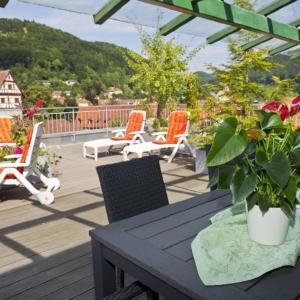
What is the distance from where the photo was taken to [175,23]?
4.31 m

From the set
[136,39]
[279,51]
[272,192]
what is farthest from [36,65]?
[272,192]

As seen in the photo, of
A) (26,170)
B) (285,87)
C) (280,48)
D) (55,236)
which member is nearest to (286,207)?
(55,236)

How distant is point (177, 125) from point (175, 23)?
2569mm

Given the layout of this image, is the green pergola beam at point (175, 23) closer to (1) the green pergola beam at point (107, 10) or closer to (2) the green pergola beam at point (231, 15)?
(2) the green pergola beam at point (231, 15)

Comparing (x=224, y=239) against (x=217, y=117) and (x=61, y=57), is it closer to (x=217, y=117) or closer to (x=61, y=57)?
(x=217, y=117)

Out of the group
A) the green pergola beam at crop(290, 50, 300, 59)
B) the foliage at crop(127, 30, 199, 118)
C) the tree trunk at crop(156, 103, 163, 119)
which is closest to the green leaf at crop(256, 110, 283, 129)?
the green pergola beam at crop(290, 50, 300, 59)

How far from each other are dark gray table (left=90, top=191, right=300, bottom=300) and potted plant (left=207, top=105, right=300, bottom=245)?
6.8 inches

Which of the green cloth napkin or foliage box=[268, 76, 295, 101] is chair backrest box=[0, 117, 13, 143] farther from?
the green cloth napkin

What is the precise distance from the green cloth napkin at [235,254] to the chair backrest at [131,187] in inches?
20.6

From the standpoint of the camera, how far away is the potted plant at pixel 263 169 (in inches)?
43.9

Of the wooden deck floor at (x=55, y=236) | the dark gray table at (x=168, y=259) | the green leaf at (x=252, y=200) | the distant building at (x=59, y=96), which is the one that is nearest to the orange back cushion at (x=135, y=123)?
the wooden deck floor at (x=55, y=236)

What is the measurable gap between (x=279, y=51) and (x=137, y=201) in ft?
15.8

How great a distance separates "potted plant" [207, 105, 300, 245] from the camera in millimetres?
1115

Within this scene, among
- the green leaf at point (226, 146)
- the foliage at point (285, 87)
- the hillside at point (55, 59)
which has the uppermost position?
the hillside at point (55, 59)
